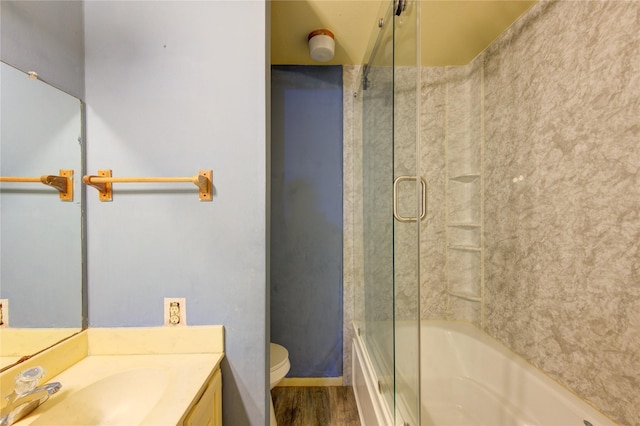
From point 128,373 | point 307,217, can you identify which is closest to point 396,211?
point 307,217

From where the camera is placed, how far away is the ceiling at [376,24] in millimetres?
1349

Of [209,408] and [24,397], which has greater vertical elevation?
[24,397]

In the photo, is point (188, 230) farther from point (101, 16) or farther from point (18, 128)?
point (101, 16)

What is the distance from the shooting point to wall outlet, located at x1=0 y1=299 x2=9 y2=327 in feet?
2.47

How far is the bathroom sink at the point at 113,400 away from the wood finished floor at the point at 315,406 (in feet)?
3.40

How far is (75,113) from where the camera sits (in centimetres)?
102

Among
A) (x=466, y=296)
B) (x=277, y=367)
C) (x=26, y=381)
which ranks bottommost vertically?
(x=277, y=367)

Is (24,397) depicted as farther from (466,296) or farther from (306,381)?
(466,296)

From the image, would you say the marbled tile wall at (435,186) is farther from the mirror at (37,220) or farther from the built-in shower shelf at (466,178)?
the mirror at (37,220)

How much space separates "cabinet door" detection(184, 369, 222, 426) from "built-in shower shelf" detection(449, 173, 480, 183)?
1.89 metres

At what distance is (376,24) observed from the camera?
1.40m

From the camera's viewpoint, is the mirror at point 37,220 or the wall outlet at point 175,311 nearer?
the mirror at point 37,220

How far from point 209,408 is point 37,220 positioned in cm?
92

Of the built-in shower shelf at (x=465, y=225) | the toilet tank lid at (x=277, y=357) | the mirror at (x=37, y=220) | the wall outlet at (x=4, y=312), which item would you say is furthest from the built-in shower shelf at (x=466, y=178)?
the wall outlet at (x=4, y=312)
